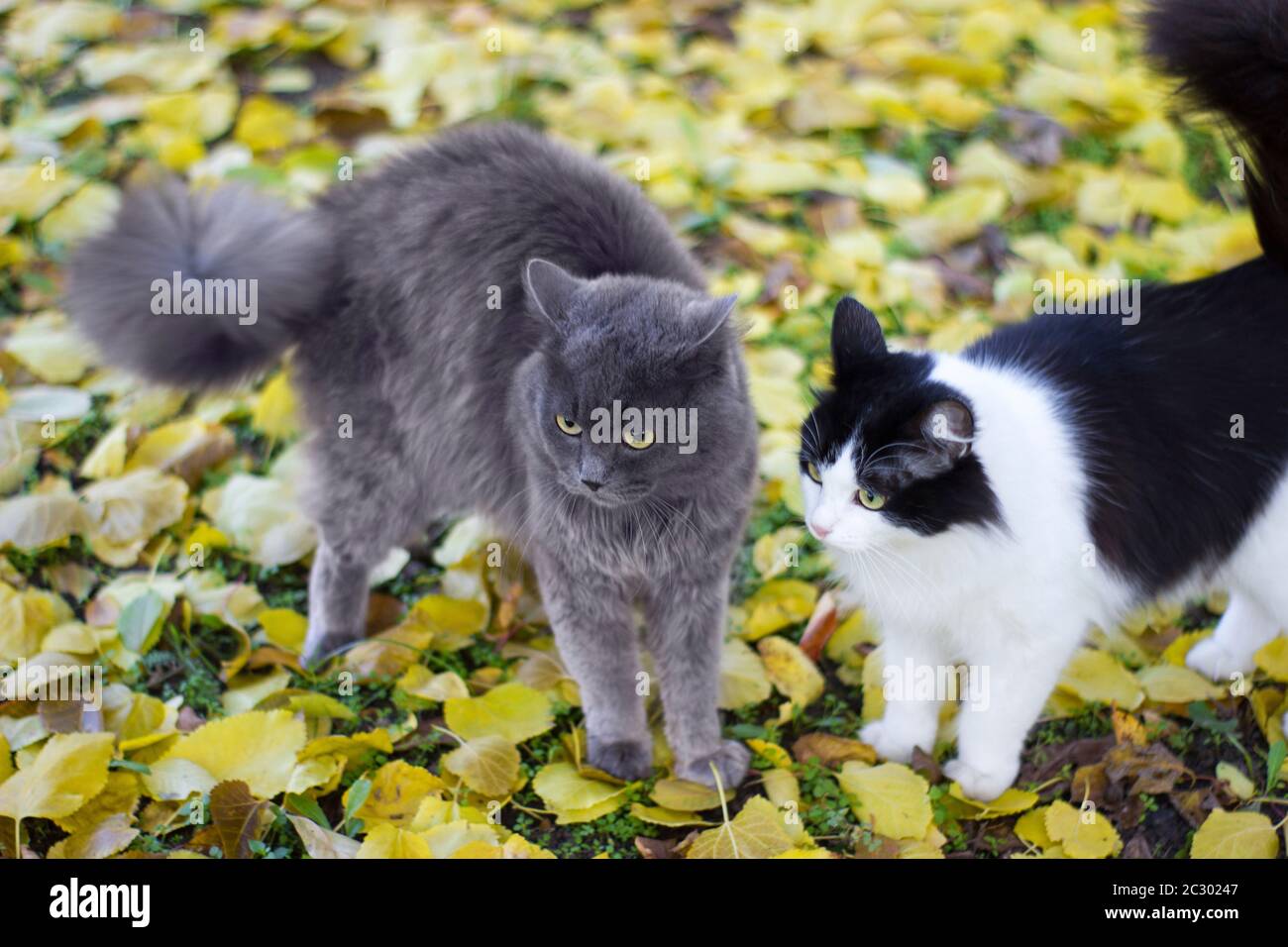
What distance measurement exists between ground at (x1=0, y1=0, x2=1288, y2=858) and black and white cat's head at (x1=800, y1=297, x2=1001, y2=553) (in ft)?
1.92

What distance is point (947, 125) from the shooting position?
443 cm

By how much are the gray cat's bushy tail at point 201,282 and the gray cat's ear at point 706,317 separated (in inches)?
36.2

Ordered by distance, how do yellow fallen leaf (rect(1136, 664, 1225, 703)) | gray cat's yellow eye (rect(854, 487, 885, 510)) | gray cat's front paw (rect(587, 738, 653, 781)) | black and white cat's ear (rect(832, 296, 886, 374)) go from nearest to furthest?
gray cat's yellow eye (rect(854, 487, 885, 510)) → black and white cat's ear (rect(832, 296, 886, 374)) → gray cat's front paw (rect(587, 738, 653, 781)) → yellow fallen leaf (rect(1136, 664, 1225, 703))

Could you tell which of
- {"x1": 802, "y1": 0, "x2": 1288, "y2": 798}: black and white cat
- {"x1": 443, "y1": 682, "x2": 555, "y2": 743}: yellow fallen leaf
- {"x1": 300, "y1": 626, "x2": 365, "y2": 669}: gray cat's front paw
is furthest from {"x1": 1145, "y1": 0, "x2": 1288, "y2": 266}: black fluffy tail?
{"x1": 300, "y1": 626, "x2": 365, "y2": 669}: gray cat's front paw

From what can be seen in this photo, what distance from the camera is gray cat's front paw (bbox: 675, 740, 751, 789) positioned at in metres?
2.54

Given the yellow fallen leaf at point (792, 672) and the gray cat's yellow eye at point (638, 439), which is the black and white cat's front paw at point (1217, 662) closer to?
the yellow fallen leaf at point (792, 672)

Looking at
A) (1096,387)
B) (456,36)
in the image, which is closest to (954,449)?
(1096,387)

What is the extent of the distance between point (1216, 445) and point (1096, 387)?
0.25 metres

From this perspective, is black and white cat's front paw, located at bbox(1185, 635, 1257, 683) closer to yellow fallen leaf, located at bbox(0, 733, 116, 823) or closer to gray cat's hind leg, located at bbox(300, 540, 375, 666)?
gray cat's hind leg, located at bbox(300, 540, 375, 666)

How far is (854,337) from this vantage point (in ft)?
7.66

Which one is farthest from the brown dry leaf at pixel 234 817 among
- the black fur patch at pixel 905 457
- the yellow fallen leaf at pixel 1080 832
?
the yellow fallen leaf at pixel 1080 832

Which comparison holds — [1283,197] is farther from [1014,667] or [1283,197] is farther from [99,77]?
[99,77]

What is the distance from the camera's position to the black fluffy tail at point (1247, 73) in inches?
94.2

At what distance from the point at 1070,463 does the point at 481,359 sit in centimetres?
121
